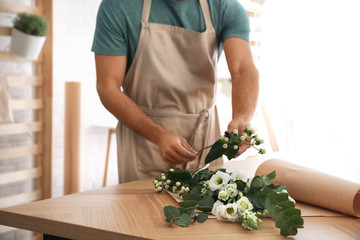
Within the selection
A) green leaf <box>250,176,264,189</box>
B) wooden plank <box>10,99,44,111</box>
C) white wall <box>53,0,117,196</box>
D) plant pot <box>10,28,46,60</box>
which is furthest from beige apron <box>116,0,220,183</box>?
white wall <box>53,0,117,196</box>

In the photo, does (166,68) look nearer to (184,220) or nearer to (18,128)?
(184,220)

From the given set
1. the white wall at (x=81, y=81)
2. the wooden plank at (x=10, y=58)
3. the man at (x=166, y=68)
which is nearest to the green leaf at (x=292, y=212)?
the man at (x=166, y=68)

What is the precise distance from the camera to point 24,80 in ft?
11.2

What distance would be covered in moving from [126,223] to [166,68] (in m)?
0.92

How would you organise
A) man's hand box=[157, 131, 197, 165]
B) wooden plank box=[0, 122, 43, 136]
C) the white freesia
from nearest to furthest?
the white freesia
man's hand box=[157, 131, 197, 165]
wooden plank box=[0, 122, 43, 136]

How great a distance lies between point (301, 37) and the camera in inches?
201

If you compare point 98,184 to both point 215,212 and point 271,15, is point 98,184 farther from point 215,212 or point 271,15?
point 215,212

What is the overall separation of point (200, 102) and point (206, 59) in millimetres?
177

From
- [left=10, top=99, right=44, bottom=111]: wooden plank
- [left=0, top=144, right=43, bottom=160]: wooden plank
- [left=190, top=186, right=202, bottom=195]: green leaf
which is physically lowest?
[left=0, top=144, right=43, bottom=160]: wooden plank

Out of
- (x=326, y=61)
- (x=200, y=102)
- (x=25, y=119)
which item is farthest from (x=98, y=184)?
(x=200, y=102)

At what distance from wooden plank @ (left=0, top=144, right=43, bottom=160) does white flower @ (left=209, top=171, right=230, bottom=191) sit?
253 cm

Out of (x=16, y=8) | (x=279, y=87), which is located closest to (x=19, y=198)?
(x=16, y=8)

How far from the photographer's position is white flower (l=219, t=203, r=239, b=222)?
3.56 feet

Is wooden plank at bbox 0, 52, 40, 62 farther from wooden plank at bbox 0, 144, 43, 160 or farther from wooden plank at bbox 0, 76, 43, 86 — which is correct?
wooden plank at bbox 0, 144, 43, 160
